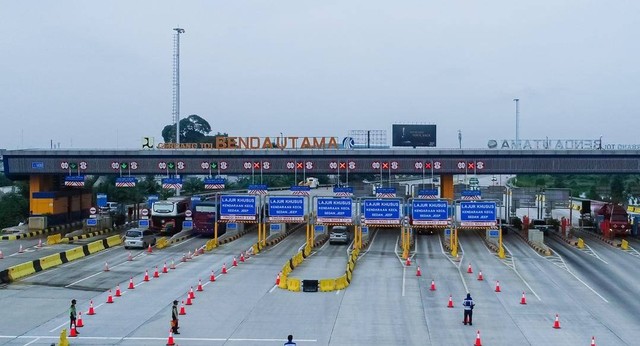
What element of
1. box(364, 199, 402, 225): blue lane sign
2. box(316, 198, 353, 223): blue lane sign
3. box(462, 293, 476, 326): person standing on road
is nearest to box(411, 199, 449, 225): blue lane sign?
box(364, 199, 402, 225): blue lane sign

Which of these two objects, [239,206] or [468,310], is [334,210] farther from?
[468,310]

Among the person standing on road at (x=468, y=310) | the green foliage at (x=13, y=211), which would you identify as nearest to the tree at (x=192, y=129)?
the green foliage at (x=13, y=211)

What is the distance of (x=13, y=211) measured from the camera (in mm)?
81438

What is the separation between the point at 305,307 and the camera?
28250mm

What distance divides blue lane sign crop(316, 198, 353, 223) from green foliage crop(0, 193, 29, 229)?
49235 millimetres

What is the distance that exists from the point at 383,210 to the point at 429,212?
316 centimetres

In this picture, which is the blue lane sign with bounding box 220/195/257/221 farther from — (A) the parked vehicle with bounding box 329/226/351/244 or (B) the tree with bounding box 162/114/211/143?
(B) the tree with bounding box 162/114/211/143

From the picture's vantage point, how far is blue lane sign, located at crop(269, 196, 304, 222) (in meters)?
47.5

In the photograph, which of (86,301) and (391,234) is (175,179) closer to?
(391,234)

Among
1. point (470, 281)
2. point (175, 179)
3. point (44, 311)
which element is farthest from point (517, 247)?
point (44, 311)

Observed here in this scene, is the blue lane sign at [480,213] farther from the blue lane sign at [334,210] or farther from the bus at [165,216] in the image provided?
the bus at [165,216]

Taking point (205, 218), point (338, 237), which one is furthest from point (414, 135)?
point (205, 218)

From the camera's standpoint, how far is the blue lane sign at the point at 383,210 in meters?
47.0

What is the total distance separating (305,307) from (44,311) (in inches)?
405
